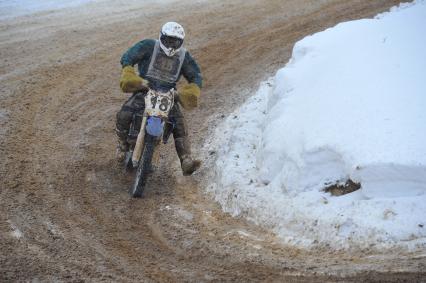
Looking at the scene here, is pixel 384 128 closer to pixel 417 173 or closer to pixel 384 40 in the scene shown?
pixel 417 173

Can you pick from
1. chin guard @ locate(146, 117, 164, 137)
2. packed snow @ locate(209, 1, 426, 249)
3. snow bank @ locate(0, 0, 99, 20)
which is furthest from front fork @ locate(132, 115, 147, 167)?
snow bank @ locate(0, 0, 99, 20)

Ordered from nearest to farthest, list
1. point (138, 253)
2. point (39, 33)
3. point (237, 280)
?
point (237, 280) < point (138, 253) < point (39, 33)

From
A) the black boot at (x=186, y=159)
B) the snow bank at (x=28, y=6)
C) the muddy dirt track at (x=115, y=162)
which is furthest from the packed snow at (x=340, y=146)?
the snow bank at (x=28, y=6)

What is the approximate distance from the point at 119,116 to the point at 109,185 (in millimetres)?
897

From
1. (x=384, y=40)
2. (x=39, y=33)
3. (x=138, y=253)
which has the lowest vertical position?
(x=39, y=33)

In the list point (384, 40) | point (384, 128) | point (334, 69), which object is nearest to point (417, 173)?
point (384, 128)

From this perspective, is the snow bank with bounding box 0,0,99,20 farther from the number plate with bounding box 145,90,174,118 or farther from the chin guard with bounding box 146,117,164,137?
the chin guard with bounding box 146,117,164,137

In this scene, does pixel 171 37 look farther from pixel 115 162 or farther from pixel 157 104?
pixel 115 162

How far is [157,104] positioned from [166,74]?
63 cm

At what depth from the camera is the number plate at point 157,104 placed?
7941mm

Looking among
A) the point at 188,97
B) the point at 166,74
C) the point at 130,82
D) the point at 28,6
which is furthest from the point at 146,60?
the point at 28,6

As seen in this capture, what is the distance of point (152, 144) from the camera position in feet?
26.0

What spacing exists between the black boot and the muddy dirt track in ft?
0.95

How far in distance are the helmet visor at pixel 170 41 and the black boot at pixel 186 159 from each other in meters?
1.21
